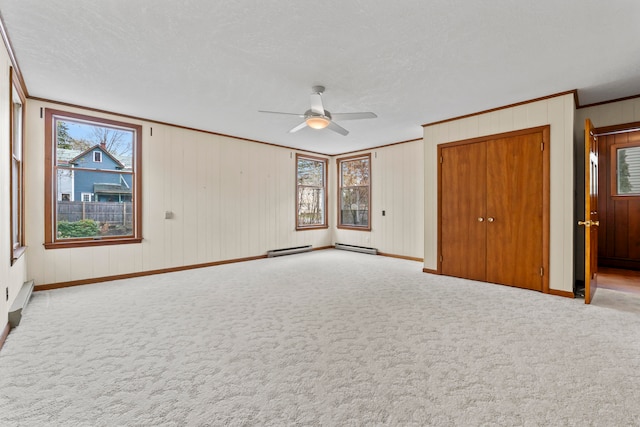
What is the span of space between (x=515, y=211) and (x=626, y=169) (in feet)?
10.2

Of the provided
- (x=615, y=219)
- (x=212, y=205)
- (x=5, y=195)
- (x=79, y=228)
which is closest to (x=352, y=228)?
(x=212, y=205)

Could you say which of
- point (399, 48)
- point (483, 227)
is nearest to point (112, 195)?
point (399, 48)

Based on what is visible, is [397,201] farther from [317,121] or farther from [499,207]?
[317,121]

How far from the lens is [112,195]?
4.66 m

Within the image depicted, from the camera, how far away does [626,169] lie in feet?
17.8

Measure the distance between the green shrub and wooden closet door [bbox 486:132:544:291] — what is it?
575cm

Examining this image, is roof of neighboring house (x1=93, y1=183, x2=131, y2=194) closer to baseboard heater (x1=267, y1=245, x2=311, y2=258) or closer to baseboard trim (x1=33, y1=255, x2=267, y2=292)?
baseboard trim (x1=33, y1=255, x2=267, y2=292)

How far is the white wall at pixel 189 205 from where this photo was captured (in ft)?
13.2

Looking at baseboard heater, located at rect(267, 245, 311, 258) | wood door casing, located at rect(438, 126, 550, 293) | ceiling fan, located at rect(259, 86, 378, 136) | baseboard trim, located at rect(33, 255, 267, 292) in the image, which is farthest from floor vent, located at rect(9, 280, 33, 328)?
wood door casing, located at rect(438, 126, 550, 293)

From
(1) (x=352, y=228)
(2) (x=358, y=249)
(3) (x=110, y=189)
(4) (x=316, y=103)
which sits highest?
(4) (x=316, y=103)

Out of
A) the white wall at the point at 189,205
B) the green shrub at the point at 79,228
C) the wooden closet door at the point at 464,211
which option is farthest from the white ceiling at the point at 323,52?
the green shrub at the point at 79,228

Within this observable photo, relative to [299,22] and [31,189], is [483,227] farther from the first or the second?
Answer: [31,189]

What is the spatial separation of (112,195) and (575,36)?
5.80 m

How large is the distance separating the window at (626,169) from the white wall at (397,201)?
130 inches
